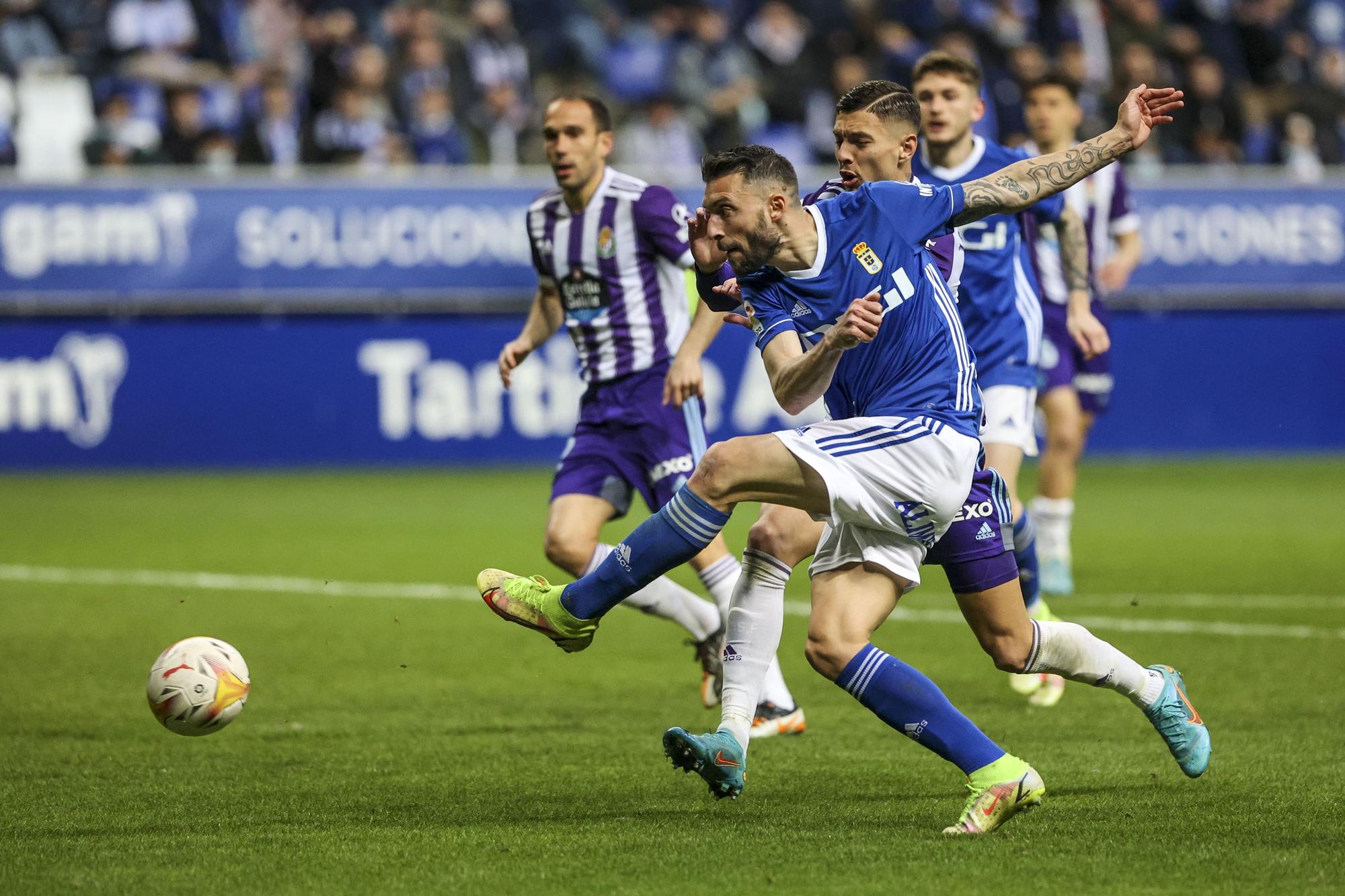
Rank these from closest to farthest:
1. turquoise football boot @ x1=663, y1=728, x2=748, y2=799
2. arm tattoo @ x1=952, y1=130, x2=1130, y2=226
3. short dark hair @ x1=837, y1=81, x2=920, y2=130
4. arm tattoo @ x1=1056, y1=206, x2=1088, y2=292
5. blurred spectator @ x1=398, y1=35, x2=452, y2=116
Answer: turquoise football boot @ x1=663, y1=728, x2=748, y2=799
arm tattoo @ x1=952, y1=130, x2=1130, y2=226
short dark hair @ x1=837, y1=81, x2=920, y2=130
arm tattoo @ x1=1056, y1=206, x2=1088, y2=292
blurred spectator @ x1=398, y1=35, x2=452, y2=116

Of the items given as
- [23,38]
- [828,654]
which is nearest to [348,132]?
[23,38]

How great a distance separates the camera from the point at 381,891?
14.1ft

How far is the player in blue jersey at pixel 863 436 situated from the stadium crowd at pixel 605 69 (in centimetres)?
1307

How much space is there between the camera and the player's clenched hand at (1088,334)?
7672 millimetres

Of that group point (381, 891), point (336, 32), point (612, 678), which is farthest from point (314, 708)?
point (336, 32)

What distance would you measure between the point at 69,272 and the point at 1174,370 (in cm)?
1040

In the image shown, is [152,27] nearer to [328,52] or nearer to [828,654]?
[328,52]

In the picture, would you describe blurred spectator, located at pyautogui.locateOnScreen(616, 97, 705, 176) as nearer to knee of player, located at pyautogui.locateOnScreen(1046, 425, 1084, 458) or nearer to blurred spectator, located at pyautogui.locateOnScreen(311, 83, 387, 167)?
blurred spectator, located at pyautogui.locateOnScreen(311, 83, 387, 167)

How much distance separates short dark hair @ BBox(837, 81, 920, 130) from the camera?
558 cm

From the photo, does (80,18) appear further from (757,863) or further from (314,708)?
(757,863)

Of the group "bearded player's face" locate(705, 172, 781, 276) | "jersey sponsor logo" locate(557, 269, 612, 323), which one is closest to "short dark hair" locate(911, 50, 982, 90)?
"jersey sponsor logo" locate(557, 269, 612, 323)

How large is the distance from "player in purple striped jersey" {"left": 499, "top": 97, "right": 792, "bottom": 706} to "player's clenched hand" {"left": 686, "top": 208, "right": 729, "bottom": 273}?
71.4 inches

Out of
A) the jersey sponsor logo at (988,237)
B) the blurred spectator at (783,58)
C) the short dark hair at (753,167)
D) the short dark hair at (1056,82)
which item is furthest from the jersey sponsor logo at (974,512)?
the blurred spectator at (783,58)

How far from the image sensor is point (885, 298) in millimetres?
4922
